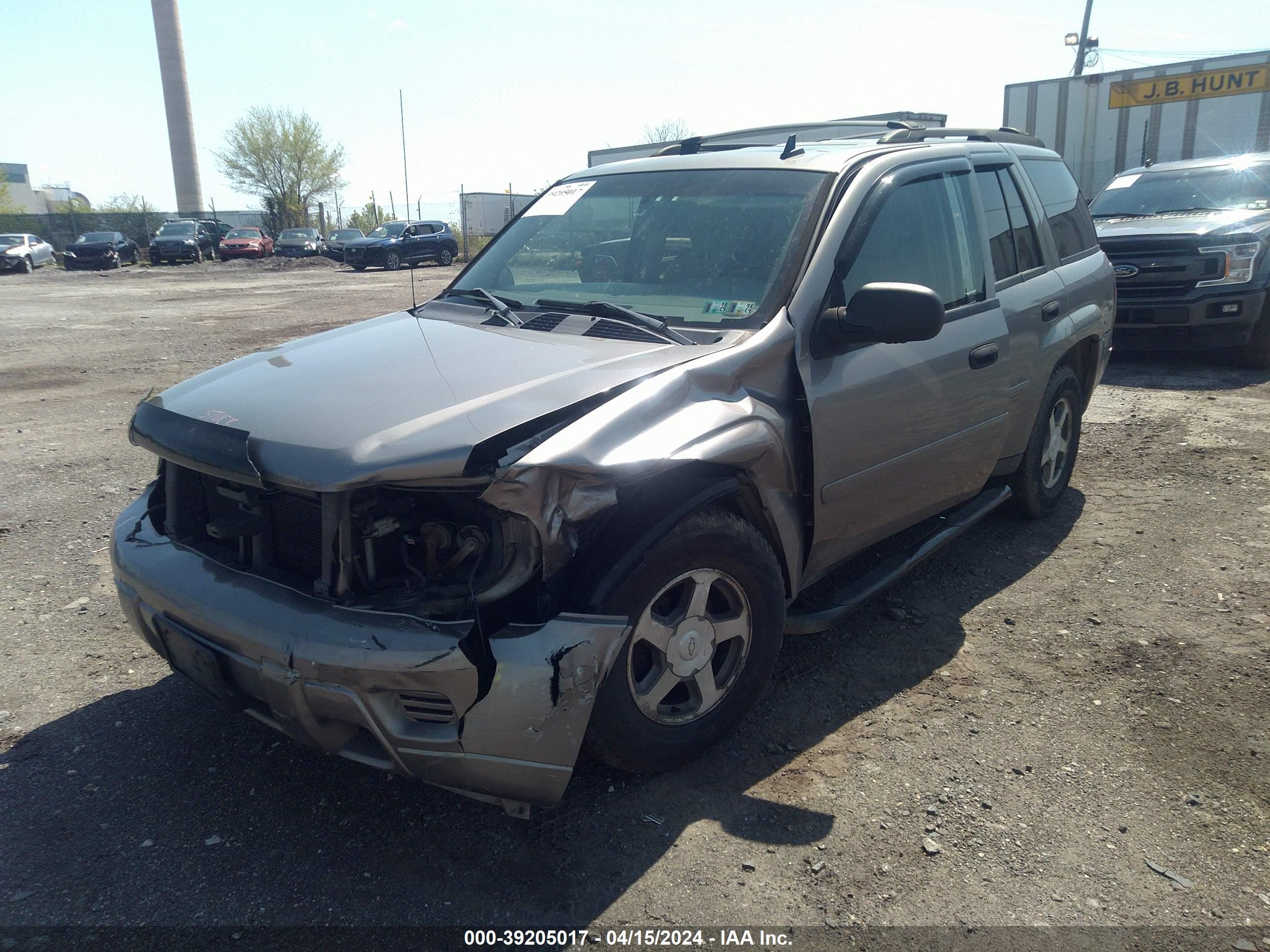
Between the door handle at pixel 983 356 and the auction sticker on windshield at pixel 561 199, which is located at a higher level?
the auction sticker on windshield at pixel 561 199

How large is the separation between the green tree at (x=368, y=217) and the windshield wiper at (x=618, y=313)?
53653mm

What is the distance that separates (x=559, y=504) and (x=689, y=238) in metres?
1.55

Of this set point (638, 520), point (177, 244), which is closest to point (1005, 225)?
point (638, 520)

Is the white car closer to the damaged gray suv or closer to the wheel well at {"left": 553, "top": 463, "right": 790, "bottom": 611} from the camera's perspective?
the damaged gray suv

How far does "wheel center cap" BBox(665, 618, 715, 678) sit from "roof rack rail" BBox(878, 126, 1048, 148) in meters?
2.29

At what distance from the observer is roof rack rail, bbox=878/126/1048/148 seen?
3.93 meters

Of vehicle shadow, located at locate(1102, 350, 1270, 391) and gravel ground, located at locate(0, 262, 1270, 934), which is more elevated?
vehicle shadow, located at locate(1102, 350, 1270, 391)

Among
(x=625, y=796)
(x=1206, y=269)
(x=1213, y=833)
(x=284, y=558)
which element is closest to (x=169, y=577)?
(x=284, y=558)

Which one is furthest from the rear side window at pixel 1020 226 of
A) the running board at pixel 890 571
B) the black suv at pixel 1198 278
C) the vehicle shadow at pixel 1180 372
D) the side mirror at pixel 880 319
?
the black suv at pixel 1198 278

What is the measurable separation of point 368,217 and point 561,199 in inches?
2196

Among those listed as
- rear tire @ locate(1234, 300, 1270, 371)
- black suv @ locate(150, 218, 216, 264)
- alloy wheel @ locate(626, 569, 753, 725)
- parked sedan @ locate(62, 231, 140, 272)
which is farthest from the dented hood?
parked sedan @ locate(62, 231, 140, 272)

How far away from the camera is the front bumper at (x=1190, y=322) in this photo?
8570mm

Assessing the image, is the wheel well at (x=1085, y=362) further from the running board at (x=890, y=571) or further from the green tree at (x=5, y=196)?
the green tree at (x=5, y=196)

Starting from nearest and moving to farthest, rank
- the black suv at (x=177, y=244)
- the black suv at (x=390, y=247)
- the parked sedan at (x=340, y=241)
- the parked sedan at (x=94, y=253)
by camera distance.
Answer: the black suv at (x=390, y=247)
the parked sedan at (x=94, y=253)
the black suv at (x=177, y=244)
the parked sedan at (x=340, y=241)
